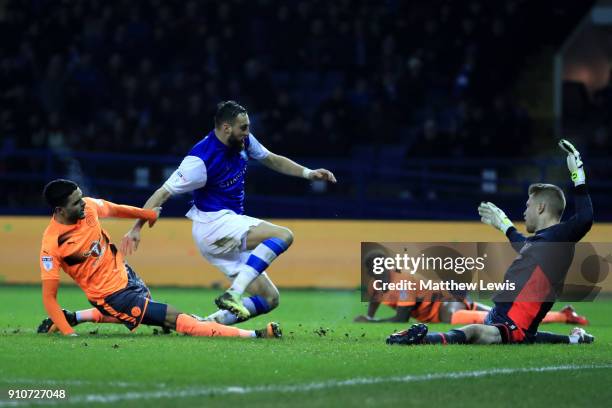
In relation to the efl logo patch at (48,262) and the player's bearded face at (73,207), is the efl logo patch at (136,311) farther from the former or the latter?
the player's bearded face at (73,207)

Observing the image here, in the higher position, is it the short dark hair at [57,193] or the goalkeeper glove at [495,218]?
the short dark hair at [57,193]

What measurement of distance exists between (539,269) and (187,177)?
2893mm

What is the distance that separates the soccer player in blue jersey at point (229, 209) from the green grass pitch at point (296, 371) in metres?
0.60

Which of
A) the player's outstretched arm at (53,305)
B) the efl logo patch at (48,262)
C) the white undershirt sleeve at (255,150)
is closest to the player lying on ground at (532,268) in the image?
the white undershirt sleeve at (255,150)

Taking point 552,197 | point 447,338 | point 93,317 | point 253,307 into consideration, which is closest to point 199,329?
point 253,307

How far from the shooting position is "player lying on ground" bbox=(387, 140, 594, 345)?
8258mm

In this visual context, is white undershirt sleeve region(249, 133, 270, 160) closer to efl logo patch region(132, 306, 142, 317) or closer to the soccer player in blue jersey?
the soccer player in blue jersey

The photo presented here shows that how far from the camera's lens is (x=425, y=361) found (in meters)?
7.46

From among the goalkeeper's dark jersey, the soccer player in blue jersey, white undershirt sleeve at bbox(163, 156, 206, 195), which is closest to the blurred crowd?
the soccer player in blue jersey

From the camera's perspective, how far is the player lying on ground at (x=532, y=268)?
826 centimetres

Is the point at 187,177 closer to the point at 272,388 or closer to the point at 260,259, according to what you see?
the point at 260,259

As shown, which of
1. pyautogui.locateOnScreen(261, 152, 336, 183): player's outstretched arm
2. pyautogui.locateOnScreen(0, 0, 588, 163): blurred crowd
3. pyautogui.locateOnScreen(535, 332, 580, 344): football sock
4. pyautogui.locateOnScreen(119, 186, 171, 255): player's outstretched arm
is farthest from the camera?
pyautogui.locateOnScreen(0, 0, 588, 163): blurred crowd

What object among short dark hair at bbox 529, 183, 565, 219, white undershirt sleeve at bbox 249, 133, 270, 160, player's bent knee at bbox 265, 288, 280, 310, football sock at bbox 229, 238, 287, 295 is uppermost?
white undershirt sleeve at bbox 249, 133, 270, 160

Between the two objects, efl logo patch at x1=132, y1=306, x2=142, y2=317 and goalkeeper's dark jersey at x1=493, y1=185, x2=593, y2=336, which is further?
efl logo patch at x1=132, y1=306, x2=142, y2=317
